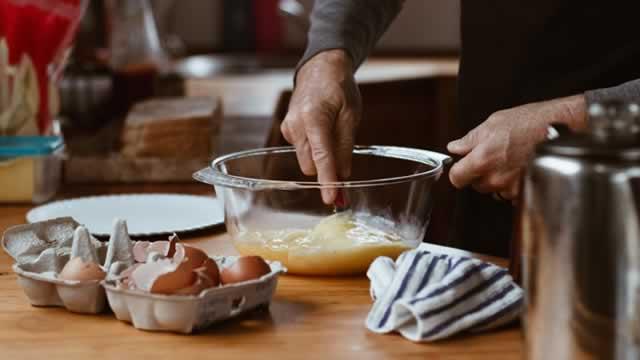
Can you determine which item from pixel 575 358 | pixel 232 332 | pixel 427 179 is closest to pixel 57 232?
pixel 232 332

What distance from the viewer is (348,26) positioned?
6.02ft

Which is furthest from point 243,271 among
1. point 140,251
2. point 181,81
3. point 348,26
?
point 181,81

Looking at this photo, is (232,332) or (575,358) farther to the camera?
(232,332)

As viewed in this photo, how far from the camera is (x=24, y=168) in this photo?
187cm

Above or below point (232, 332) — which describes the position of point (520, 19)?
above

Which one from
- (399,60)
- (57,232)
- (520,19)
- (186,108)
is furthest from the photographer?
(399,60)

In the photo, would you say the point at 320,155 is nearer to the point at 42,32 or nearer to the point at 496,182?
the point at 496,182

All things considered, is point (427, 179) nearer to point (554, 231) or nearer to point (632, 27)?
point (554, 231)

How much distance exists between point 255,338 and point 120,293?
0.43 ft

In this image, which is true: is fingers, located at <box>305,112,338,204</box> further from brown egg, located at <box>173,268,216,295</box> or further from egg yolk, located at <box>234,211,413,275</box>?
brown egg, located at <box>173,268,216,295</box>

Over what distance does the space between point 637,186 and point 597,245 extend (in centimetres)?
5

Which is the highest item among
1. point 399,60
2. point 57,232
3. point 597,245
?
point 597,245

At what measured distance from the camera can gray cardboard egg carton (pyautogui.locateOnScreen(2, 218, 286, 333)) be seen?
110cm

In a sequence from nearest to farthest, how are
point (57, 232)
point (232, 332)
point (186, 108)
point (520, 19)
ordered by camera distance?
1. point (232, 332)
2. point (57, 232)
3. point (520, 19)
4. point (186, 108)
